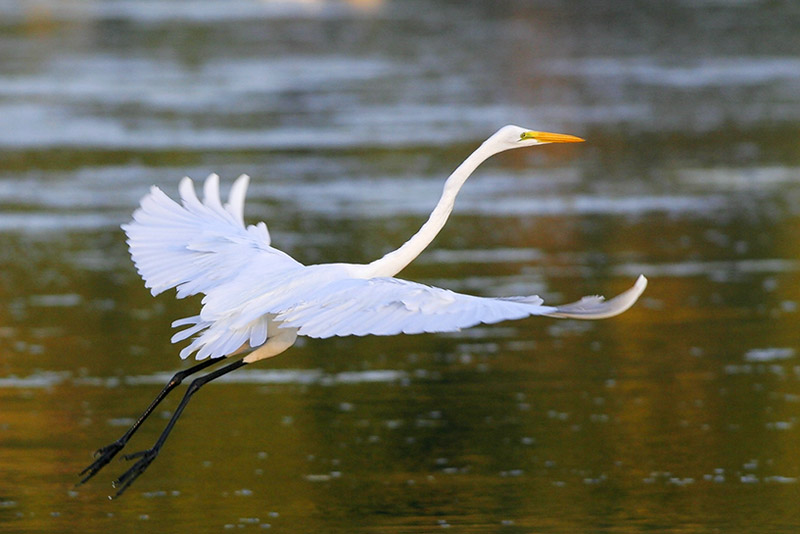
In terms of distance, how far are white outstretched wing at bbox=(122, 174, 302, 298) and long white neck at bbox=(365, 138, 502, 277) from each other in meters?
0.45

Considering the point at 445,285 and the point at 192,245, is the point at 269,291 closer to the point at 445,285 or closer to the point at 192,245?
the point at 192,245

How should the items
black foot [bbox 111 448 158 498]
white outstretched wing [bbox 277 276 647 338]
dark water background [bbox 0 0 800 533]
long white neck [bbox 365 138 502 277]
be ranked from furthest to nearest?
dark water background [bbox 0 0 800 533]
black foot [bbox 111 448 158 498]
long white neck [bbox 365 138 502 277]
white outstretched wing [bbox 277 276 647 338]

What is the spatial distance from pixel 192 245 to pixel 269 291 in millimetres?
956

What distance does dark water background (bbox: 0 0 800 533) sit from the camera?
850 cm

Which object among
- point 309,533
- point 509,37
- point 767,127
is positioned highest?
point 509,37

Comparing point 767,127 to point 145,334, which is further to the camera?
point 767,127

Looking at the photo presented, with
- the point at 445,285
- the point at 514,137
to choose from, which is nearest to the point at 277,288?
the point at 514,137

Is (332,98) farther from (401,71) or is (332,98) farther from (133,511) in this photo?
(133,511)

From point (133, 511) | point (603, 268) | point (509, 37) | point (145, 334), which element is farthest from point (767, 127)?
point (509, 37)

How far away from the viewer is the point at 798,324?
1245 cm

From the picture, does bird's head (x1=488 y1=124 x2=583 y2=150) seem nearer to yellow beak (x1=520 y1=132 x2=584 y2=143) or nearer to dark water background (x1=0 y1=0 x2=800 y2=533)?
yellow beak (x1=520 y1=132 x2=584 y2=143)

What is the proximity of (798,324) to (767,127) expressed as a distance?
1185 cm

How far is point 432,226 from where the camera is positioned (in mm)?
7980

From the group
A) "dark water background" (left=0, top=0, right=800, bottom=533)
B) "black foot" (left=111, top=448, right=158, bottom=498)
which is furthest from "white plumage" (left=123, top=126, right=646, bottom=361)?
"dark water background" (left=0, top=0, right=800, bottom=533)
